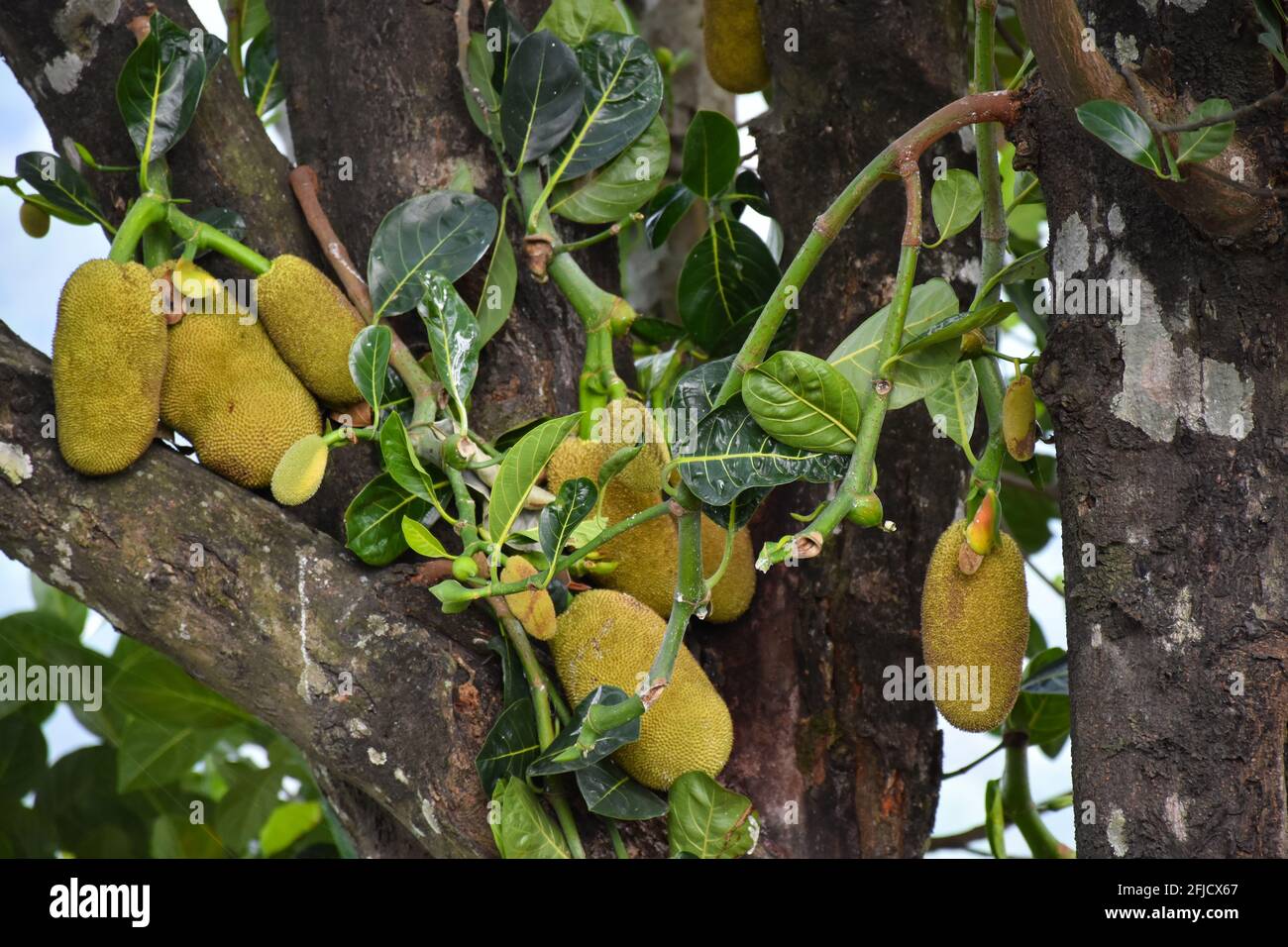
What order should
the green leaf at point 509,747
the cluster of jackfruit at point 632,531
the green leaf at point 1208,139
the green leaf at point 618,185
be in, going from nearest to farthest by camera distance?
1. the green leaf at point 1208,139
2. the green leaf at point 509,747
3. the cluster of jackfruit at point 632,531
4. the green leaf at point 618,185

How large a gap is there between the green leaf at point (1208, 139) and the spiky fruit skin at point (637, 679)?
0.50 metres

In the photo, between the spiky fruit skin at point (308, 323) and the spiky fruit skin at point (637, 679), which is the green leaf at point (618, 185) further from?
the spiky fruit skin at point (637, 679)

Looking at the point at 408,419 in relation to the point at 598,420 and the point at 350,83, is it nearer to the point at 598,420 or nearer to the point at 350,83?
the point at 598,420

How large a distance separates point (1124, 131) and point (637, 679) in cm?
50

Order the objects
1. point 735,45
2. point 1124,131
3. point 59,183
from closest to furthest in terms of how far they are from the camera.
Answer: point 1124,131
point 59,183
point 735,45

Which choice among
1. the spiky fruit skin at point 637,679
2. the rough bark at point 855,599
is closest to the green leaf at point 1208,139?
the rough bark at point 855,599

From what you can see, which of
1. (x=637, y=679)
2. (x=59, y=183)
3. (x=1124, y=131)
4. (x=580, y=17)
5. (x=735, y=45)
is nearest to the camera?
(x=1124, y=131)

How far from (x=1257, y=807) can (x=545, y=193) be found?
28.5 inches

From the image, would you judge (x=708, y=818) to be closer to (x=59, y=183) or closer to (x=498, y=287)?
(x=498, y=287)

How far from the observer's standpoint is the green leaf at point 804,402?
0.81m

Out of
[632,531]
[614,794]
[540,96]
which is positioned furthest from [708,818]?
[540,96]

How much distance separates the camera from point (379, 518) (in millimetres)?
1011

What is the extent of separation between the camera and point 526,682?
3.29 feet

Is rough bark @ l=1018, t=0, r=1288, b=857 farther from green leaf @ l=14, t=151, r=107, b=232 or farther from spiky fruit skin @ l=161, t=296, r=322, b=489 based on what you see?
green leaf @ l=14, t=151, r=107, b=232
